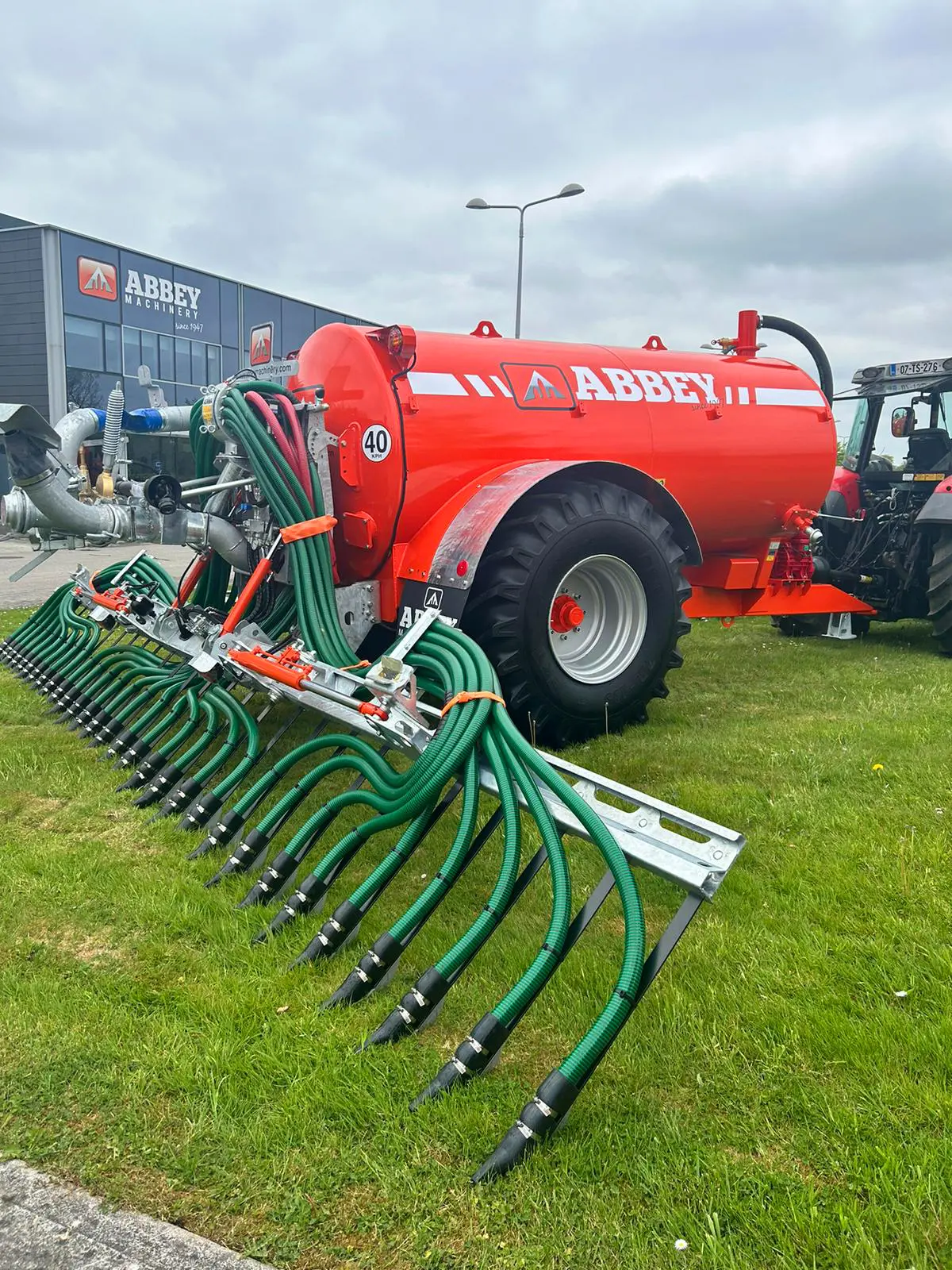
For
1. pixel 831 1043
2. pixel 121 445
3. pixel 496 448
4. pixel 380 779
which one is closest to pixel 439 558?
pixel 496 448

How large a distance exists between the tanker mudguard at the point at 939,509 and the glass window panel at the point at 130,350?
1909 centimetres

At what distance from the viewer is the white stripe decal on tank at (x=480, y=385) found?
4.43 meters

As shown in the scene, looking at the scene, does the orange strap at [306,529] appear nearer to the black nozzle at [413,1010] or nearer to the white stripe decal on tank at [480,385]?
the white stripe decal on tank at [480,385]

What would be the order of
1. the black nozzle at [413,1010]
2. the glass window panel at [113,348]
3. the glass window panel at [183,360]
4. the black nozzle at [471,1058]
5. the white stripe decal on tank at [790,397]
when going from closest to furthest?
the black nozzle at [471,1058]
the black nozzle at [413,1010]
the white stripe decal on tank at [790,397]
the glass window panel at [113,348]
the glass window panel at [183,360]

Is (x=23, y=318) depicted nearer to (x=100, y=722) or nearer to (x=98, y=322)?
(x=98, y=322)

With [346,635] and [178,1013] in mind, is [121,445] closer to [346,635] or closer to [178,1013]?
[346,635]

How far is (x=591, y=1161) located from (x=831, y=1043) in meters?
0.70

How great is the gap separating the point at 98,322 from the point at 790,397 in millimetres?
19153

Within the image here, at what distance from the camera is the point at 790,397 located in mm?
5641

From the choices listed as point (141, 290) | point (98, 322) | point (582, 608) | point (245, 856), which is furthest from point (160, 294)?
point (245, 856)

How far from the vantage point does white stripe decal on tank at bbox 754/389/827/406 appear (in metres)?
5.50

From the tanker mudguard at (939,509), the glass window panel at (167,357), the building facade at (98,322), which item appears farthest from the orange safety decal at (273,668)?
the glass window panel at (167,357)

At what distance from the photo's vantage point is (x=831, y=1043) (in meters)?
2.19

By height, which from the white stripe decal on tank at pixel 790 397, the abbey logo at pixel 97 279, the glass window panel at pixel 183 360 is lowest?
the white stripe decal on tank at pixel 790 397
